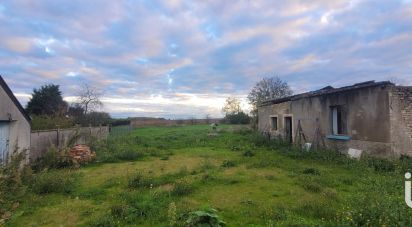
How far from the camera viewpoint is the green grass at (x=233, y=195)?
5.43 meters

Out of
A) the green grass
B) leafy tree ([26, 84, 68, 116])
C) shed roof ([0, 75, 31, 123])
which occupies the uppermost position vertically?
leafy tree ([26, 84, 68, 116])

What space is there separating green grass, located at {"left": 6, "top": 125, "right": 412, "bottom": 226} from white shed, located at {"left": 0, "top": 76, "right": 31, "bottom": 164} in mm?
2327

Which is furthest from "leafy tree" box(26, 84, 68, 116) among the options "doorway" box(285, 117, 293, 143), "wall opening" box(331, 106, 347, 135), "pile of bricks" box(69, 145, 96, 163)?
"wall opening" box(331, 106, 347, 135)

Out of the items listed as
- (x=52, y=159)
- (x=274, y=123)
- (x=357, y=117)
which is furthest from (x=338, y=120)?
(x=52, y=159)

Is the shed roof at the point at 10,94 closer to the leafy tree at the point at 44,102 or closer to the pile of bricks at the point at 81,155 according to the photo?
the pile of bricks at the point at 81,155

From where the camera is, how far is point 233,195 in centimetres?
740

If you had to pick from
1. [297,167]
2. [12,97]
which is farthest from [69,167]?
[297,167]

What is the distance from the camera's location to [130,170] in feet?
36.6

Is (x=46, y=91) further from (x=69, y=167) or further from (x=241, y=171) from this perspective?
(x=241, y=171)

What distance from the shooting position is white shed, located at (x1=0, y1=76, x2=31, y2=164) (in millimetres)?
9570

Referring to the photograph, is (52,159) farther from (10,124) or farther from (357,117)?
(357,117)

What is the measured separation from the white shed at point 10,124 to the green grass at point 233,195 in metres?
2.33

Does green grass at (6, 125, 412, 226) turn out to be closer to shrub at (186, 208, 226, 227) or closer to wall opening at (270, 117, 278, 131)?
shrub at (186, 208, 226, 227)

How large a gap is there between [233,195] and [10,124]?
8086 mm
